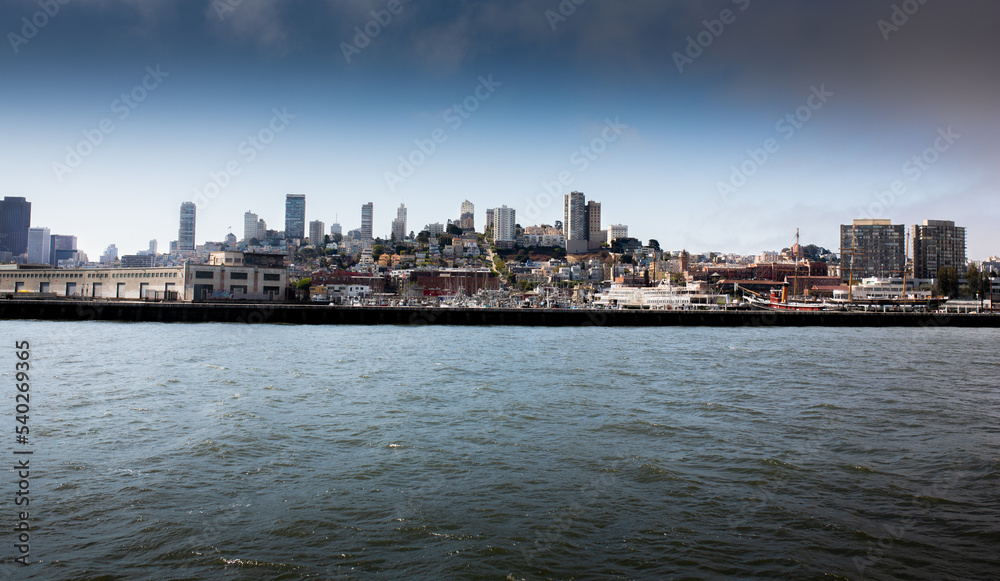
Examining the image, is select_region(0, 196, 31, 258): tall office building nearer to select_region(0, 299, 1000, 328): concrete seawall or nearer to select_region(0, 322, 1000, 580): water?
select_region(0, 299, 1000, 328): concrete seawall

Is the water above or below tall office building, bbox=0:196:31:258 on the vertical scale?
below

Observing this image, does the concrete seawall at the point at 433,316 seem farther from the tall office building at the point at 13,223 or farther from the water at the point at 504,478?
the tall office building at the point at 13,223

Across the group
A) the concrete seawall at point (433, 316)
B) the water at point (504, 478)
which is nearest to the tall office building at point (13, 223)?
the concrete seawall at point (433, 316)

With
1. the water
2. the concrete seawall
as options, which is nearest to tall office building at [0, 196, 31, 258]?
the concrete seawall

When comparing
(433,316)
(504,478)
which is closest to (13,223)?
(433,316)

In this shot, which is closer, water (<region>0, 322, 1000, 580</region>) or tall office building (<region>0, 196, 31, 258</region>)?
water (<region>0, 322, 1000, 580</region>)

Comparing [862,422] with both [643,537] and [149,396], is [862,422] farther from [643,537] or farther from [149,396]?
[149,396]

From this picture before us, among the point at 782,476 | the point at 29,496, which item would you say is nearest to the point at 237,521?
the point at 29,496
